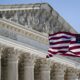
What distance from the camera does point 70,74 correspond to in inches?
3137

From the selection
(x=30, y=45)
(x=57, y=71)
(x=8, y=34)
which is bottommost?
(x=57, y=71)

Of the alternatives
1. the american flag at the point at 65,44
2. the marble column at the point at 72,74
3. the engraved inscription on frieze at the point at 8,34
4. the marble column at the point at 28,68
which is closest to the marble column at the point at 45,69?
the marble column at the point at 28,68

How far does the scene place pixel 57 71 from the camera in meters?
72.9

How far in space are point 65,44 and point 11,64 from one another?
815 cm

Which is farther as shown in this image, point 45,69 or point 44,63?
point 45,69

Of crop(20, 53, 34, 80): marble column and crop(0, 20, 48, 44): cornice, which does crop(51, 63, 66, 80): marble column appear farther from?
crop(20, 53, 34, 80): marble column

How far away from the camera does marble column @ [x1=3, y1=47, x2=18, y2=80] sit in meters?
56.1

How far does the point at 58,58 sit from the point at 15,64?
1638 cm

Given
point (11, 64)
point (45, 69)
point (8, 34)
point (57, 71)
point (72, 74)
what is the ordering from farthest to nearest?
point (72, 74), point (57, 71), point (45, 69), point (11, 64), point (8, 34)

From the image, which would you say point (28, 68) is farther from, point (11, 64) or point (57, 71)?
point (57, 71)

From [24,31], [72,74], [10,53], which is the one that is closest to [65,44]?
[10,53]

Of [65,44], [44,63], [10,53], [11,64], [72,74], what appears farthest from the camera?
[72,74]

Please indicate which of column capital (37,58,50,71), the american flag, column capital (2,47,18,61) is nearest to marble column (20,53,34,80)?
column capital (37,58,50,71)

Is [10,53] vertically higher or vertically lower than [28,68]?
higher
